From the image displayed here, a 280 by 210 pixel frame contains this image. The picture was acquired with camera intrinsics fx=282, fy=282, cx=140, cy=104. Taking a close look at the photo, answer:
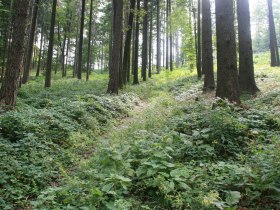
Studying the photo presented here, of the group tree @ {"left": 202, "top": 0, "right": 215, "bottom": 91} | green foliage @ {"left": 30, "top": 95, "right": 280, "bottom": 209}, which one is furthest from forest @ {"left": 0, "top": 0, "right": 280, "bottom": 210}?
tree @ {"left": 202, "top": 0, "right": 215, "bottom": 91}

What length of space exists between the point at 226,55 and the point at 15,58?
6868mm

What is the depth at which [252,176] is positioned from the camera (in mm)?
4129

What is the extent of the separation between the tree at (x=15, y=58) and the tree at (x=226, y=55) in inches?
254

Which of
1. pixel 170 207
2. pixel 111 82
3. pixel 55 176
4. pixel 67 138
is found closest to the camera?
pixel 170 207

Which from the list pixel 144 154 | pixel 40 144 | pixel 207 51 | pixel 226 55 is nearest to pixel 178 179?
pixel 144 154

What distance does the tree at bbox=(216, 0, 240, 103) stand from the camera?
907 centimetres

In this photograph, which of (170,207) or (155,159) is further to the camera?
(155,159)

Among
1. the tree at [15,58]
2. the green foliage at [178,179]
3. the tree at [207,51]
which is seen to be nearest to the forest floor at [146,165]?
the green foliage at [178,179]

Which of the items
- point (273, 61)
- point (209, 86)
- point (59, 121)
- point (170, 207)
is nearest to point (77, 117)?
point (59, 121)

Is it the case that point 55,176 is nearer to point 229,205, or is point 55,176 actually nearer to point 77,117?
point 229,205

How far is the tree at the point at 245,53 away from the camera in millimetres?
12445

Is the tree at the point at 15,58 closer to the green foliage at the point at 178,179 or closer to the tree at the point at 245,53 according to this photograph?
the green foliage at the point at 178,179

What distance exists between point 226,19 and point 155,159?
637 cm

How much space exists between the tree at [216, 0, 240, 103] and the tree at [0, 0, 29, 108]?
646cm
